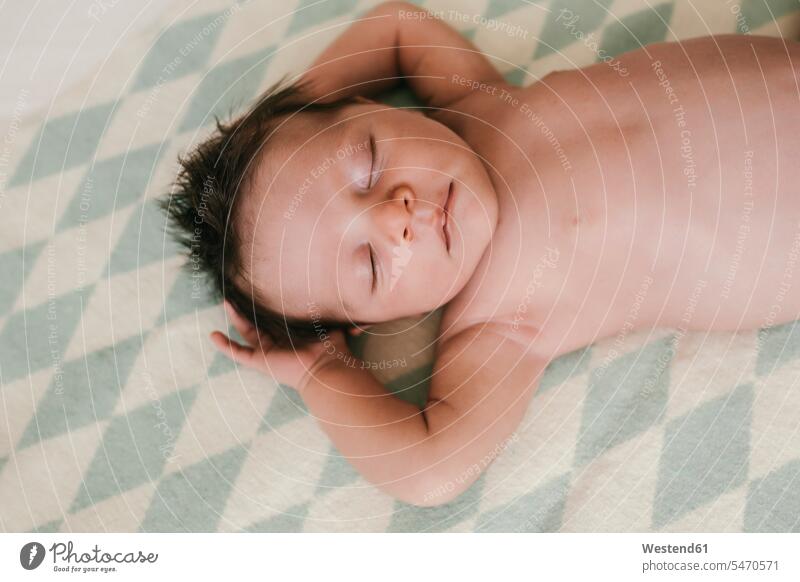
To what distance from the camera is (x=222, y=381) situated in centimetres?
62

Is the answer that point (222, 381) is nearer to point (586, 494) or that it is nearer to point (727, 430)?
point (586, 494)

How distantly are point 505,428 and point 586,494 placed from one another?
9 centimetres

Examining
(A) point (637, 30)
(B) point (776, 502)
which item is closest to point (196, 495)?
(B) point (776, 502)

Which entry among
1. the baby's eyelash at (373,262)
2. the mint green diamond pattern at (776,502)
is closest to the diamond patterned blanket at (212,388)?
the mint green diamond pattern at (776,502)

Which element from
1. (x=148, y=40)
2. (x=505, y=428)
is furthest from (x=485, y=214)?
(x=148, y=40)

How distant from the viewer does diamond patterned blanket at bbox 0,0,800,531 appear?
1.89 ft

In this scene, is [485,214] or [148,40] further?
[148,40]

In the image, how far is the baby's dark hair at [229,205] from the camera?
553 mm

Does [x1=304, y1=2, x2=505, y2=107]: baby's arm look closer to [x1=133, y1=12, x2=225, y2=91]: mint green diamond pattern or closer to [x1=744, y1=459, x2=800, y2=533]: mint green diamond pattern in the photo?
[x1=133, y1=12, x2=225, y2=91]: mint green diamond pattern

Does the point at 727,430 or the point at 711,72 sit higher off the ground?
the point at 711,72

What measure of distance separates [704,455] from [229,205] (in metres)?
0.47

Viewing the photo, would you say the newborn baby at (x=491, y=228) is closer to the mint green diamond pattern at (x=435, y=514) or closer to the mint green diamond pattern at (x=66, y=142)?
the mint green diamond pattern at (x=435, y=514)
